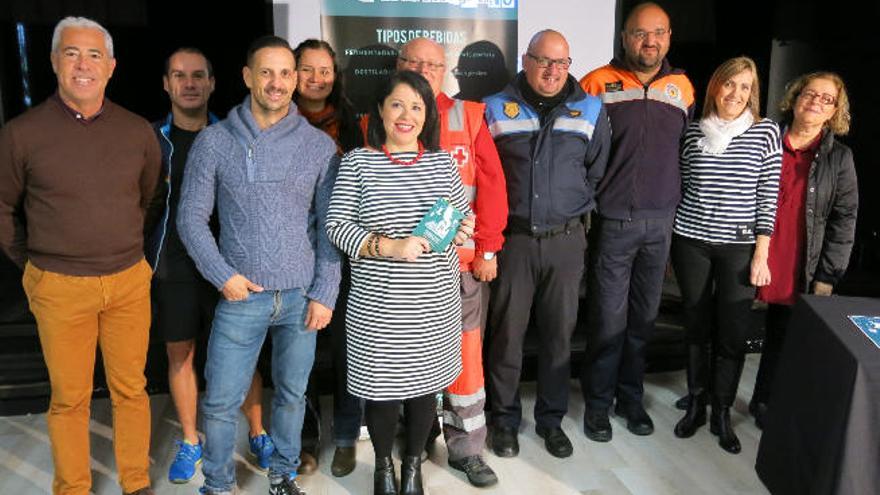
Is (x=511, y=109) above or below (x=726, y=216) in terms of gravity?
above

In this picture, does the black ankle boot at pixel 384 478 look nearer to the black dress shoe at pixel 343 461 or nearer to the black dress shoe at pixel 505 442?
the black dress shoe at pixel 343 461

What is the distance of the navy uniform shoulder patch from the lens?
2533mm

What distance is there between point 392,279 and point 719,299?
1471mm

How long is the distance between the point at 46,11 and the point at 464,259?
3.65m

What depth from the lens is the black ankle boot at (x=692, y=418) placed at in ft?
9.52

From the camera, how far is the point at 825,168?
2658mm

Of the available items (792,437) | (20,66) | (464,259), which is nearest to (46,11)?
(20,66)

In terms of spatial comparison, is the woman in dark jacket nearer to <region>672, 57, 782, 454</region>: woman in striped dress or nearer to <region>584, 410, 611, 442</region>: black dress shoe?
<region>672, 57, 782, 454</region>: woman in striped dress

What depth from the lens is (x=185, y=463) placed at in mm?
2543

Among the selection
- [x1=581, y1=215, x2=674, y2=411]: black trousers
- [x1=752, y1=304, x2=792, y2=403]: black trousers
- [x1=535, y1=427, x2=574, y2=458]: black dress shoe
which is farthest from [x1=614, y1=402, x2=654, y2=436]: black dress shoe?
[x1=752, y1=304, x2=792, y2=403]: black trousers

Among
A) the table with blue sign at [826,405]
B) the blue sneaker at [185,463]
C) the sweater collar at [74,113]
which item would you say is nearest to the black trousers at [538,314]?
the table with blue sign at [826,405]

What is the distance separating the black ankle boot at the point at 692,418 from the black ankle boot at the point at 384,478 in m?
1.32

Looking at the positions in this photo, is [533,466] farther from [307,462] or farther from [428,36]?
[428,36]

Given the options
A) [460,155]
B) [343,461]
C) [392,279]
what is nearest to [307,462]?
[343,461]
